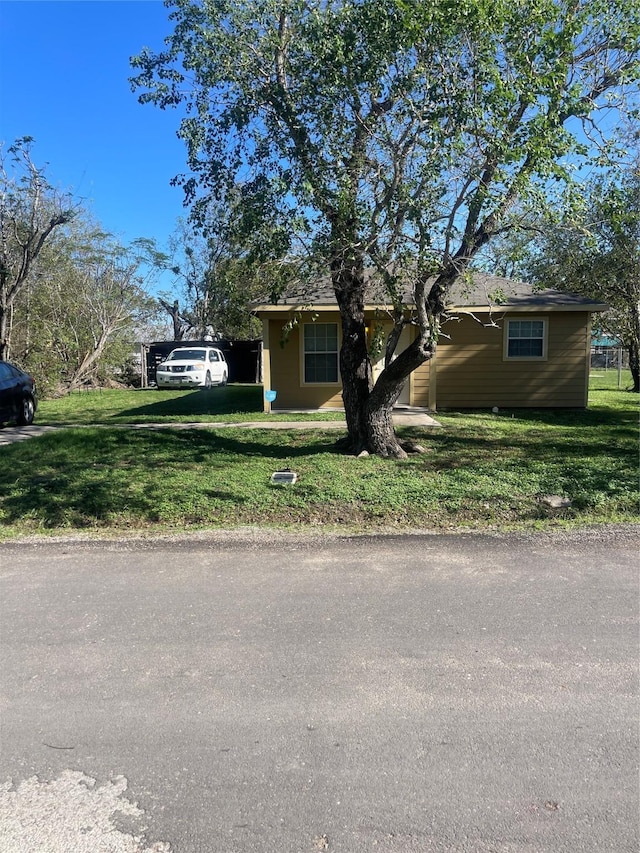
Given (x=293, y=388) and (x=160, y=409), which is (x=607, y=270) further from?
(x=160, y=409)

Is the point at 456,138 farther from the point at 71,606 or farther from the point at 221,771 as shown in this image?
the point at 221,771

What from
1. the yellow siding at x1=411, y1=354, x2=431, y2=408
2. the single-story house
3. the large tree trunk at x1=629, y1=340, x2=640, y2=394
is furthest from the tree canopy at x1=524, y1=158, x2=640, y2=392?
the yellow siding at x1=411, y1=354, x2=431, y2=408

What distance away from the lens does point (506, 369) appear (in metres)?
14.9

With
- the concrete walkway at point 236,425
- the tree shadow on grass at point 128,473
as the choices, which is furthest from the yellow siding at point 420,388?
the tree shadow on grass at point 128,473

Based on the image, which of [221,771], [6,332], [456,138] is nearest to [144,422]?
[6,332]

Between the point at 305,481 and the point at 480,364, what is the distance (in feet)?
28.0

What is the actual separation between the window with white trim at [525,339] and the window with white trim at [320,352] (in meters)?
4.18

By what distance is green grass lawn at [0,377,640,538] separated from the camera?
6777mm

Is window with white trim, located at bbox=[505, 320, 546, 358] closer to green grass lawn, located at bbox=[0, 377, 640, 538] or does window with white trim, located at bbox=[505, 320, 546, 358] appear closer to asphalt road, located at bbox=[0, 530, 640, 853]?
green grass lawn, located at bbox=[0, 377, 640, 538]

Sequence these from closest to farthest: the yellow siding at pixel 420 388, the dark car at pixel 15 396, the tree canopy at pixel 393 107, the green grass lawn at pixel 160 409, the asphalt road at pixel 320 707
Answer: the asphalt road at pixel 320 707 < the tree canopy at pixel 393 107 < the dark car at pixel 15 396 < the green grass lawn at pixel 160 409 < the yellow siding at pixel 420 388

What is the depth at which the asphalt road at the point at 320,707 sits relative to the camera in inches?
96.4

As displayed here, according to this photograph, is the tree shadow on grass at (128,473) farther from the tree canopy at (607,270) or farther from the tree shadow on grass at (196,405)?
the tree canopy at (607,270)

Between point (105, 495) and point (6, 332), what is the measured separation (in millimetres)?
12783

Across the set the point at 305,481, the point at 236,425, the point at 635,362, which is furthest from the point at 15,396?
the point at 635,362
